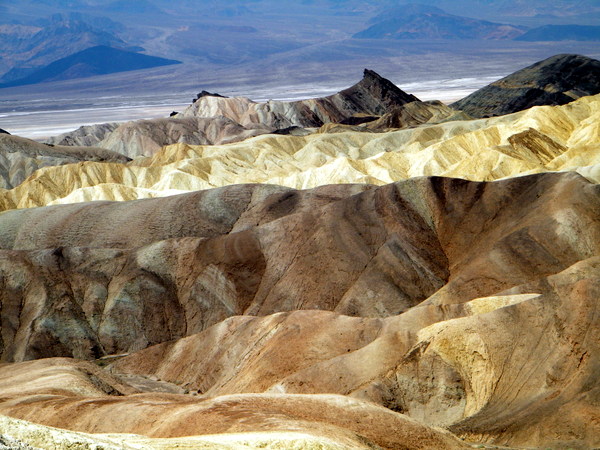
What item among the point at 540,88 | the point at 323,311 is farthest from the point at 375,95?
the point at 323,311

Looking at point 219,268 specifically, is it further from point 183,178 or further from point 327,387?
point 183,178

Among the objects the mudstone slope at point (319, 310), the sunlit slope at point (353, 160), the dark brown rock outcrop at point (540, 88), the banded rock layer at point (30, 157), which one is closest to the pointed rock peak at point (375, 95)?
the dark brown rock outcrop at point (540, 88)

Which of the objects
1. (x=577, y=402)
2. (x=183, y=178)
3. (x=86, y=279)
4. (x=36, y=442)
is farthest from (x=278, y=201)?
(x=36, y=442)

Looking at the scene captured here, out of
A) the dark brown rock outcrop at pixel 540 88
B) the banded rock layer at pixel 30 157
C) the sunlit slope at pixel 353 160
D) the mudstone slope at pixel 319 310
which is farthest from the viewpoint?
the dark brown rock outcrop at pixel 540 88

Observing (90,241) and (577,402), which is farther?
(90,241)

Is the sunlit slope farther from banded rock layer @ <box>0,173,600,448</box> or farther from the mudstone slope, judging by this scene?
banded rock layer @ <box>0,173,600,448</box>

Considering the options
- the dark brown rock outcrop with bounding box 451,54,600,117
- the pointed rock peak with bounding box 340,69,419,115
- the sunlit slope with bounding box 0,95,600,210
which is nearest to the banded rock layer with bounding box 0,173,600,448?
the sunlit slope with bounding box 0,95,600,210

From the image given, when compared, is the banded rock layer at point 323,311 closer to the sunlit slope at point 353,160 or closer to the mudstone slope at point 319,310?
the mudstone slope at point 319,310

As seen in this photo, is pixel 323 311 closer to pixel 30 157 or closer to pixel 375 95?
pixel 30 157
